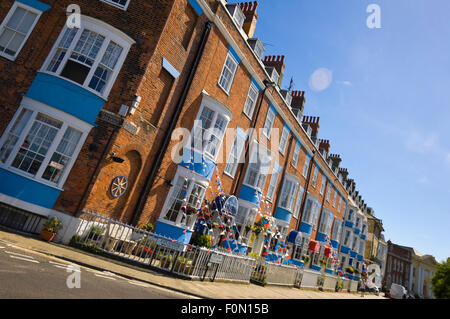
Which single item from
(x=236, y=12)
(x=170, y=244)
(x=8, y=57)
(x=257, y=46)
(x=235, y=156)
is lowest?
(x=170, y=244)

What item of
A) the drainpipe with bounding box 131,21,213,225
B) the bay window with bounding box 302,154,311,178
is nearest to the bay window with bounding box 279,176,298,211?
the bay window with bounding box 302,154,311,178

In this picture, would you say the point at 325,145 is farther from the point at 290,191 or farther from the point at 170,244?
the point at 170,244

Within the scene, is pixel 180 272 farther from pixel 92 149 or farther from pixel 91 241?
pixel 92 149

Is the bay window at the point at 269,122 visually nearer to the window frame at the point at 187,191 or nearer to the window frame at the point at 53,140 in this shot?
the window frame at the point at 187,191

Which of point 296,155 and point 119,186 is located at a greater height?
point 296,155

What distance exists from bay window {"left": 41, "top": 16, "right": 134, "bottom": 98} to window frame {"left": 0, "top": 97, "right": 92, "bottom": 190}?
1307 millimetres

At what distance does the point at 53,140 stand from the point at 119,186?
2.74 metres

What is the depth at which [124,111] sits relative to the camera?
10305 mm

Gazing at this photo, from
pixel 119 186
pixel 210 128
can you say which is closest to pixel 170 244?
pixel 119 186

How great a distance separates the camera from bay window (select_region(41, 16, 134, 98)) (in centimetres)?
1020

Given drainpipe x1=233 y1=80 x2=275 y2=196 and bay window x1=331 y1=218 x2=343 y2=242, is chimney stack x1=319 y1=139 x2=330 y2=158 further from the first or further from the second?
drainpipe x1=233 y1=80 x2=275 y2=196

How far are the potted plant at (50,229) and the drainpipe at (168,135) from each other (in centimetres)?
282

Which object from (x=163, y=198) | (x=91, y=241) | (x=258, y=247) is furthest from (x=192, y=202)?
(x=258, y=247)
